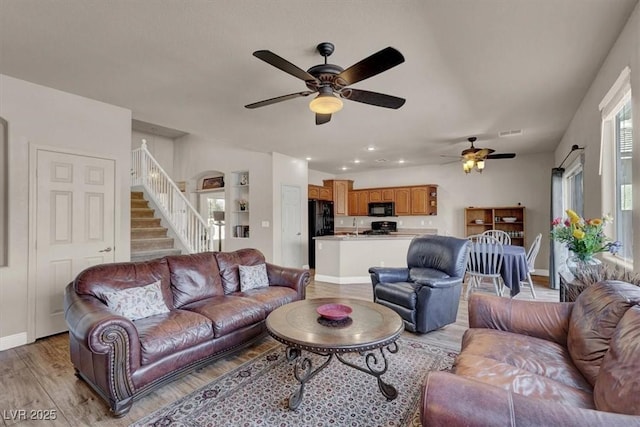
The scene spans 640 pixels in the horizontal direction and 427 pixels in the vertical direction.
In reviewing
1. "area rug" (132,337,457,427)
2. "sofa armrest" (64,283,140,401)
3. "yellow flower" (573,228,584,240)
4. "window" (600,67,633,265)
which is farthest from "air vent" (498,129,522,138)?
"sofa armrest" (64,283,140,401)

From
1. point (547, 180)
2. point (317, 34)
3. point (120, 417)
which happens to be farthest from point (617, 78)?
point (547, 180)

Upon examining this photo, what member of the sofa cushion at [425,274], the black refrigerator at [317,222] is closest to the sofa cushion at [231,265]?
the sofa cushion at [425,274]

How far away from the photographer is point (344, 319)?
7.60 ft

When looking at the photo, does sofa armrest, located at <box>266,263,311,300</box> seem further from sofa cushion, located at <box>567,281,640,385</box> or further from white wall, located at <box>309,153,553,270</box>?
white wall, located at <box>309,153,553,270</box>

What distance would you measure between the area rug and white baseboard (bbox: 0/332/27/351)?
87.2 inches

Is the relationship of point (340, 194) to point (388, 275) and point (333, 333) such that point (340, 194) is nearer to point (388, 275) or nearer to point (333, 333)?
point (388, 275)

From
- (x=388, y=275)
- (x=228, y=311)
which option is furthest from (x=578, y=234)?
(x=228, y=311)

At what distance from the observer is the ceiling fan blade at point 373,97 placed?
2551 mm

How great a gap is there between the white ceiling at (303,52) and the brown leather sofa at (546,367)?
189cm

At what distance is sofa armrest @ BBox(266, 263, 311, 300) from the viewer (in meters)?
3.57

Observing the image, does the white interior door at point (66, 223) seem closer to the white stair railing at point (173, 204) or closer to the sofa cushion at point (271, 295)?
the white stair railing at point (173, 204)

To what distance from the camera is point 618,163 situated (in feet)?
9.05

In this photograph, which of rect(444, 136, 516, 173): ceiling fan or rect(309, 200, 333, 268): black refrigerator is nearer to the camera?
rect(444, 136, 516, 173): ceiling fan

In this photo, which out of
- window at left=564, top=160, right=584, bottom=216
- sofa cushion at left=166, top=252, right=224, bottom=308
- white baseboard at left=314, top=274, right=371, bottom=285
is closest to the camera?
sofa cushion at left=166, top=252, right=224, bottom=308
